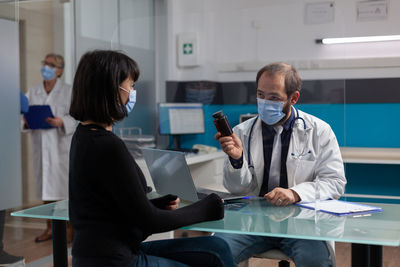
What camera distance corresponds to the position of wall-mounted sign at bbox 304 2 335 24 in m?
3.46

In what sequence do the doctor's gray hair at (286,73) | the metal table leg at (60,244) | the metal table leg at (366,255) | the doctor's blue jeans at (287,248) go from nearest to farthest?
the metal table leg at (366,255) < the doctor's blue jeans at (287,248) < the metal table leg at (60,244) < the doctor's gray hair at (286,73)

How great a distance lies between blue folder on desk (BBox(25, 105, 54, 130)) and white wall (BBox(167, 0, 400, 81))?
1.05 meters

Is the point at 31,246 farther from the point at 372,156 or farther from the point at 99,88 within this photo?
the point at 99,88

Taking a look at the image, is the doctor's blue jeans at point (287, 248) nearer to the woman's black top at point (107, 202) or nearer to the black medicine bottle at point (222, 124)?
the black medicine bottle at point (222, 124)

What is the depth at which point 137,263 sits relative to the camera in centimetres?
155

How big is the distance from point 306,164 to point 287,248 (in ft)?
1.20

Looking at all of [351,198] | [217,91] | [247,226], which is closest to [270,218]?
[247,226]

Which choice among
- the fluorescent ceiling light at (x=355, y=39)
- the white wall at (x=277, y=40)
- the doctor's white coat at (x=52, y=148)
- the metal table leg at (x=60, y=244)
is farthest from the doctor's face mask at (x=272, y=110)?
the doctor's white coat at (x=52, y=148)

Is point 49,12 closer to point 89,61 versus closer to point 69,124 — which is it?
point 69,124

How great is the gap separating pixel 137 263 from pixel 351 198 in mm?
1801

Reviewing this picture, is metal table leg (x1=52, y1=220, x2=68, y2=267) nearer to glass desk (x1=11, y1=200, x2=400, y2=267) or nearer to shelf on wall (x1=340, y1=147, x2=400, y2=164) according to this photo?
glass desk (x1=11, y1=200, x2=400, y2=267)

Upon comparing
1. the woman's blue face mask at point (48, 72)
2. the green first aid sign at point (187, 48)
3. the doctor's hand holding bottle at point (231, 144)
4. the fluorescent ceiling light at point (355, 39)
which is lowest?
the doctor's hand holding bottle at point (231, 144)

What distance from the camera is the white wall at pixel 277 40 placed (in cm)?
336

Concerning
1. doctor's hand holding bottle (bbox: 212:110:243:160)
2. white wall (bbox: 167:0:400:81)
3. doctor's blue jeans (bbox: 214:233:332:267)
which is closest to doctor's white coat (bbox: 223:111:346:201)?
doctor's hand holding bottle (bbox: 212:110:243:160)
